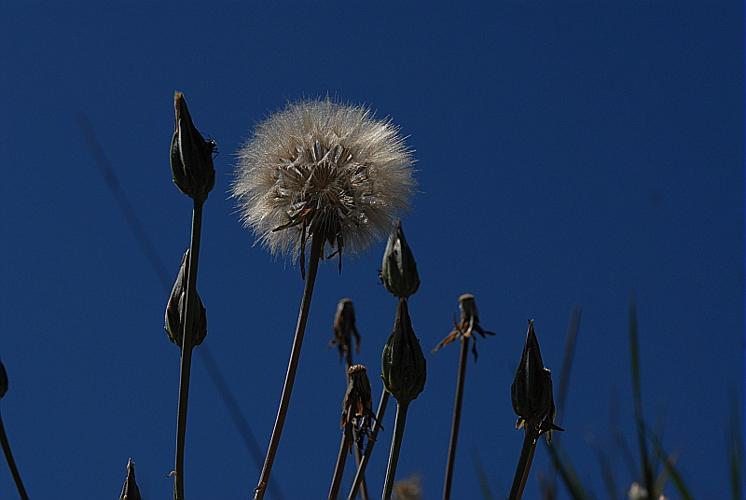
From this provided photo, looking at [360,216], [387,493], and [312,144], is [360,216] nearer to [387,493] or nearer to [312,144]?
[312,144]

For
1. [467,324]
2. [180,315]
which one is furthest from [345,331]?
[180,315]

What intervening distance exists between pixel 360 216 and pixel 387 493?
1.03 meters

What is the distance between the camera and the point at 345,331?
439 centimetres

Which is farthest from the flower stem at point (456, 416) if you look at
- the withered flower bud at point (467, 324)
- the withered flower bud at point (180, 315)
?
the withered flower bud at point (180, 315)

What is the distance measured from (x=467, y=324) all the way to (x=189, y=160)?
5.25ft

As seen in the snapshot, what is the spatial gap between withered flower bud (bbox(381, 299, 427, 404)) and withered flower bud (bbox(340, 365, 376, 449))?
0.34 metres

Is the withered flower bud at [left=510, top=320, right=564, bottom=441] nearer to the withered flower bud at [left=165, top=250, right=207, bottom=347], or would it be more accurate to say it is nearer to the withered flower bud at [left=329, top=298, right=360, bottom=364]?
the withered flower bud at [left=165, top=250, right=207, bottom=347]

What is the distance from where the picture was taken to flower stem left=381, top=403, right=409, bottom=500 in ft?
8.73

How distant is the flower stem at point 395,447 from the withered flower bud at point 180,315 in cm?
59

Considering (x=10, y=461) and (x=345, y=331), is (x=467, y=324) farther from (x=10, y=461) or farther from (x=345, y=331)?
(x=10, y=461)

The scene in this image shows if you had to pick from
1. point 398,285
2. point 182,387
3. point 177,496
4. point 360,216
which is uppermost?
point 360,216

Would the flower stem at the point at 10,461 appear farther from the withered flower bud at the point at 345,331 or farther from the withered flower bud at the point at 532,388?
the withered flower bud at the point at 345,331

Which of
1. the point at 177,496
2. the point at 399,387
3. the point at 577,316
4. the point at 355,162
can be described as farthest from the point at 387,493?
the point at 355,162

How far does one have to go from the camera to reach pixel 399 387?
289cm
